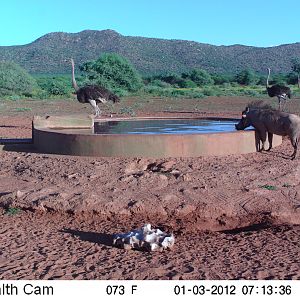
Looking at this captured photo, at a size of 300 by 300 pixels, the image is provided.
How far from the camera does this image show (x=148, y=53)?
3893 inches

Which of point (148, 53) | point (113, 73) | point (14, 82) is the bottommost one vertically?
point (14, 82)

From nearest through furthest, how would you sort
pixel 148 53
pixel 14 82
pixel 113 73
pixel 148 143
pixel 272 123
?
pixel 148 143
pixel 272 123
pixel 14 82
pixel 113 73
pixel 148 53

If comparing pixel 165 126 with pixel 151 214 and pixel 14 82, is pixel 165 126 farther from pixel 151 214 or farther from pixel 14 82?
pixel 14 82

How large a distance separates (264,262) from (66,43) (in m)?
102

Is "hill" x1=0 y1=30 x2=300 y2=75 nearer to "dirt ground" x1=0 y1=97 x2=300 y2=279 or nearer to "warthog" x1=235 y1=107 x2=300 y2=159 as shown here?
"warthog" x1=235 y1=107 x2=300 y2=159

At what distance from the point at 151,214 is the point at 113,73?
3818cm

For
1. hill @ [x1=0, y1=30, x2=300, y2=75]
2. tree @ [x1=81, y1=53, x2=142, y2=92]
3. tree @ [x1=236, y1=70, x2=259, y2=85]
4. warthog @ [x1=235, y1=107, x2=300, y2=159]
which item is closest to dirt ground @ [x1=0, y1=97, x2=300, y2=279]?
warthog @ [x1=235, y1=107, x2=300, y2=159]

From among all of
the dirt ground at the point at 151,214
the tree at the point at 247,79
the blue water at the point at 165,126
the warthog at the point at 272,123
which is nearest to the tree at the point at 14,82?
the tree at the point at 247,79

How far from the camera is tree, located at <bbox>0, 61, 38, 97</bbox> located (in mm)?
44250

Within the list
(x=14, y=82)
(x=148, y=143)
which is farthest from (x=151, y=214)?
(x=14, y=82)

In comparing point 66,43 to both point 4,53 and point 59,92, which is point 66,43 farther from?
point 59,92
